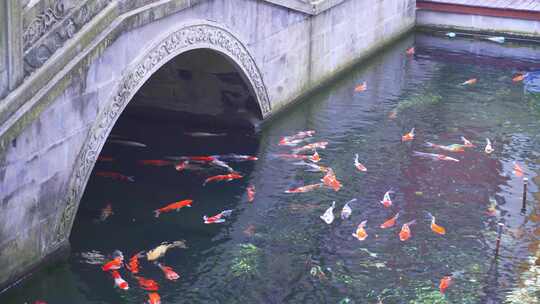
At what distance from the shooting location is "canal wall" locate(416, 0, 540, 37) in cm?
3634

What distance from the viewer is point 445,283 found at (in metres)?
17.5

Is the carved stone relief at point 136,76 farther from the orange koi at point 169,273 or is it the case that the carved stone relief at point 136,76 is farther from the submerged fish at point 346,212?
the submerged fish at point 346,212

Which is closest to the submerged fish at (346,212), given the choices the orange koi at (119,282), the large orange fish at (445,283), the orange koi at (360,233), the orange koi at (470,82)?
the orange koi at (360,233)

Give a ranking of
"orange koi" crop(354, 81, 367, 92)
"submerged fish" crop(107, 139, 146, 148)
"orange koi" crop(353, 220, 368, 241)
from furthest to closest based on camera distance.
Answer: "orange koi" crop(354, 81, 367, 92) < "submerged fish" crop(107, 139, 146, 148) < "orange koi" crop(353, 220, 368, 241)

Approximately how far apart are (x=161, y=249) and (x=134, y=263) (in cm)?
73

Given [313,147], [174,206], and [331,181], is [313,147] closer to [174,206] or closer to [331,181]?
[331,181]

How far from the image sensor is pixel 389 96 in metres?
28.9

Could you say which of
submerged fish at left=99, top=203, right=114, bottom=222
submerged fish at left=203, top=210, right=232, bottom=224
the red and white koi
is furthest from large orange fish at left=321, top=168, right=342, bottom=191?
submerged fish at left=99, top=203, right=114, bottom=222

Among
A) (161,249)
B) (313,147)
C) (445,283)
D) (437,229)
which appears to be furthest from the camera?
(313,147)

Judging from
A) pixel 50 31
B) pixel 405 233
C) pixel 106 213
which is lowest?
pixel 405 233

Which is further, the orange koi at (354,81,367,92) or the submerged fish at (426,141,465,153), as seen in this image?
the orange koi at (354,81,367,92)

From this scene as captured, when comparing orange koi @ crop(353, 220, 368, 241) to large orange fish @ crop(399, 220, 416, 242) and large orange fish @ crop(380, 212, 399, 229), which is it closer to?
large orange fish @ crop(380, 212, 399, 229)

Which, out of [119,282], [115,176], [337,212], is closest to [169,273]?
[119,282]

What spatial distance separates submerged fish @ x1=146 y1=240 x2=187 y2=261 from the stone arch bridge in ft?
5.20
